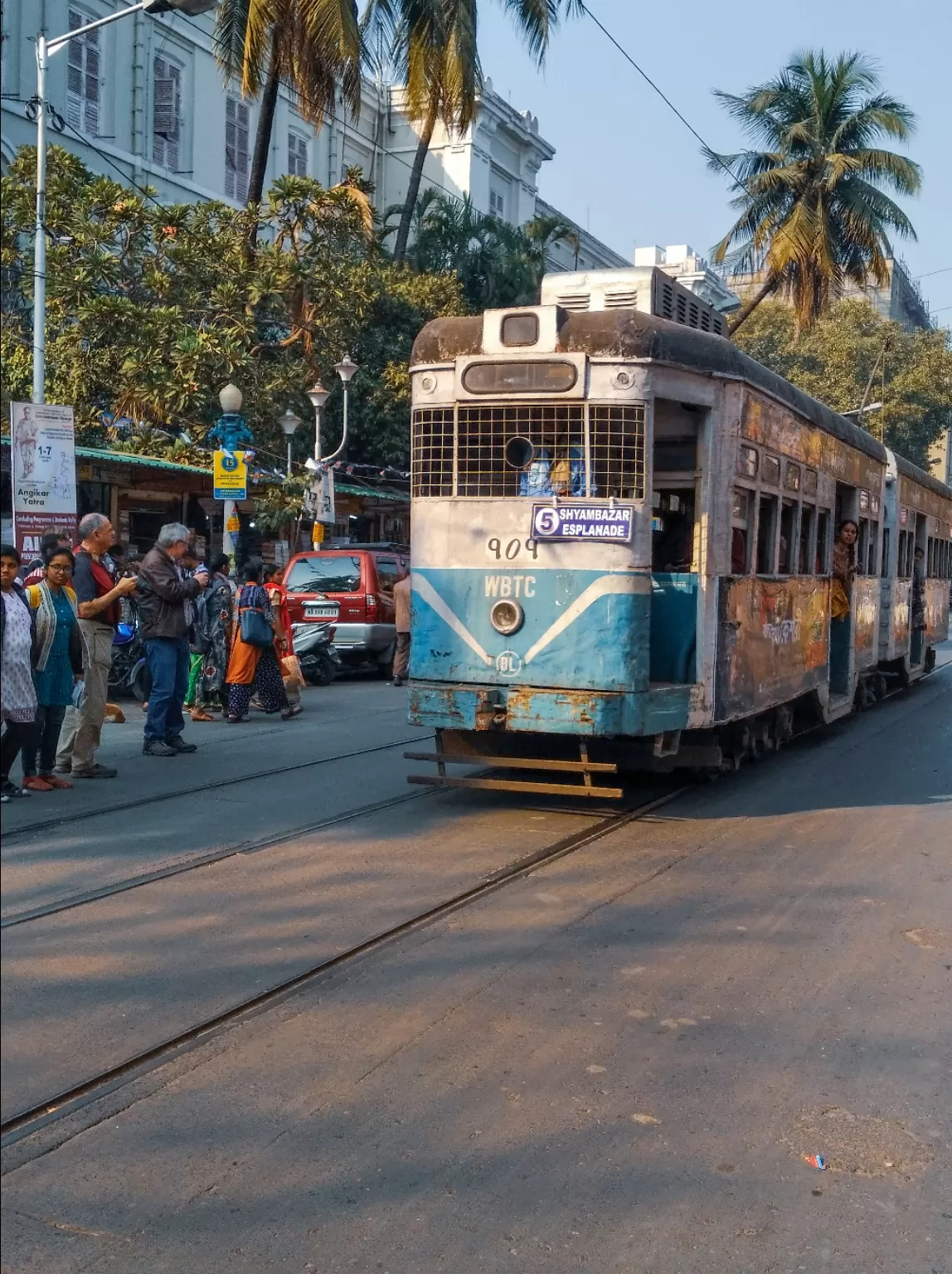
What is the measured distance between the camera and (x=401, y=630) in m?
17.0

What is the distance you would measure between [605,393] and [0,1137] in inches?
225

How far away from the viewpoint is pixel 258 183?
74.6 ft

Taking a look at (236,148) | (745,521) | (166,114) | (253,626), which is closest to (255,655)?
(253,626)

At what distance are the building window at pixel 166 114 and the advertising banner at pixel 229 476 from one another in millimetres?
14425

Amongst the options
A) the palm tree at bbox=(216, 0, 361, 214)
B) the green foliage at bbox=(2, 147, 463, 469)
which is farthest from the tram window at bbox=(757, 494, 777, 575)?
the palm tree at bbox=(216, 0, 361, 214)

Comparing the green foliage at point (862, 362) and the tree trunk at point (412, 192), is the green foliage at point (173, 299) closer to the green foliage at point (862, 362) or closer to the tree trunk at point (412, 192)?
the tree trunk at point (412, 192)

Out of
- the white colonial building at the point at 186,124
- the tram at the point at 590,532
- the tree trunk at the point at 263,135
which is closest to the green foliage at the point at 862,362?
the white colonial building at the point at 186,124

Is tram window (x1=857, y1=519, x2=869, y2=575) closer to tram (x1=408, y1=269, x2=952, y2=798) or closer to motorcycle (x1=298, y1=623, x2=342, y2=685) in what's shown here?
tram (x1=408, y1=269, x2=952, y2=798)

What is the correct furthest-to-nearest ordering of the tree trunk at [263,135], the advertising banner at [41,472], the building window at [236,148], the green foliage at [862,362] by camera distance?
the green foliage at [862,362] → the building window at [236,148] → the tree trunk at [263,135] → the advertising banner at [41,472]

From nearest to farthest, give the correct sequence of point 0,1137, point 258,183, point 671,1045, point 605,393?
1. point 0,1137
2. point 671,1045
3. point 605,393
4. point 258,183

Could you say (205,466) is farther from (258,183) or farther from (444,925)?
(444,925)

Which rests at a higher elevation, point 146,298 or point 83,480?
point 146,298

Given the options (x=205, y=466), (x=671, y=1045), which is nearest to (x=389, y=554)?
(x=205, y=466)

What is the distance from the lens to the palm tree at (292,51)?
66.3ft
